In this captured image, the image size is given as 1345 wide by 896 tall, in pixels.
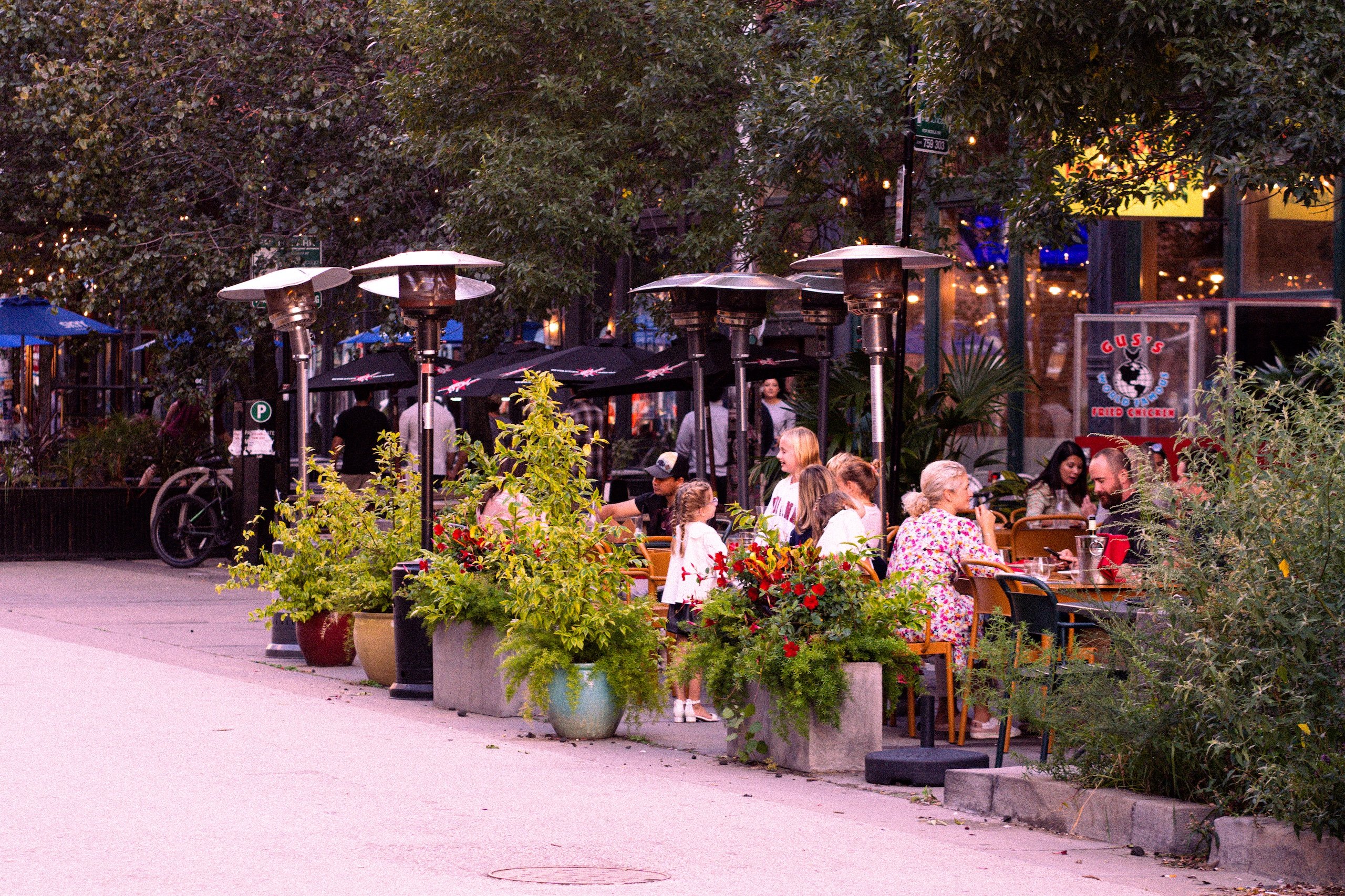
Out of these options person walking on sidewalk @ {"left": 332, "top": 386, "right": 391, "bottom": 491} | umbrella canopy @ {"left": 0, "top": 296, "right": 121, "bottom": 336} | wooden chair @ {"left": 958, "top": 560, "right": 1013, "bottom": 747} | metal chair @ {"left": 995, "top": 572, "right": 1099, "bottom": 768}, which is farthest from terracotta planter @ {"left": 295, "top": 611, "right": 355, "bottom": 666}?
umbrella canopy @ {"left": 0, "top": 296, "right": 121, "bottom": 336}

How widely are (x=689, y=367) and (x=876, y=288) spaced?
183 inches

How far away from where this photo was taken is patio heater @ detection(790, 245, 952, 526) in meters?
12.8

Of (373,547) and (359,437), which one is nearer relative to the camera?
(373,547)

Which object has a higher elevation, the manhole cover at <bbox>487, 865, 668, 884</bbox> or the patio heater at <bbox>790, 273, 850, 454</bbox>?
the patio heater at <bbox>790, 273, 850, 454</bbox>

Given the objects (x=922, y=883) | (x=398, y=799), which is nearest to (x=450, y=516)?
(x=398, y=799)

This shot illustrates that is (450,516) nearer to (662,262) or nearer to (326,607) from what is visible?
(326,607)

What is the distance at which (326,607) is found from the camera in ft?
42.7

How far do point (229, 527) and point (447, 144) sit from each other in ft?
18.1

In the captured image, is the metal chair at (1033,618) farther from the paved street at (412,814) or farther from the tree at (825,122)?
the tree at (825,122)

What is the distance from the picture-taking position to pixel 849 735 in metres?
9.23

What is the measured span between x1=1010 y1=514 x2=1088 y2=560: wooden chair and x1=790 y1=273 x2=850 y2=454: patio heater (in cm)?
304

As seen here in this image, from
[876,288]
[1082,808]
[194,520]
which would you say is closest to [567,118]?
[194,520]

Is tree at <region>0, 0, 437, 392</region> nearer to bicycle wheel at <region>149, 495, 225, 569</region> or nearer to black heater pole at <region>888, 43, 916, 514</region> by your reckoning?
bicycle wheel at <region>149, 495, 225, 569</region>

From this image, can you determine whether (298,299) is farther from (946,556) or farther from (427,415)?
(946,556)
